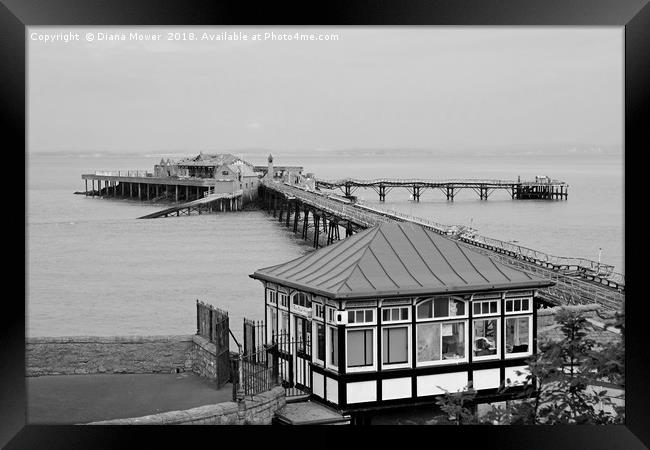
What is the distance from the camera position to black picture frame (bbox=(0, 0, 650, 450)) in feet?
30.1

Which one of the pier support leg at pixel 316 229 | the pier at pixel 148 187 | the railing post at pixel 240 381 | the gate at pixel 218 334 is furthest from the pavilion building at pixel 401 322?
the pier at pixel 148 187

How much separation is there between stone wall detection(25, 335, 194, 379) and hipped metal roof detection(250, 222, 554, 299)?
3.38 ft

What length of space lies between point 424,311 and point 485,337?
659 mm

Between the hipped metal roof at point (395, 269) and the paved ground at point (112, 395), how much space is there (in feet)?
3.92

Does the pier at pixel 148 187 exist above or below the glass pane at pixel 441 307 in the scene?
above

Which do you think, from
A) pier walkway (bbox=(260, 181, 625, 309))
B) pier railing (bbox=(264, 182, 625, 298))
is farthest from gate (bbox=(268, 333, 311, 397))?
pier railing (bbox=(264, 182, 625, 298))

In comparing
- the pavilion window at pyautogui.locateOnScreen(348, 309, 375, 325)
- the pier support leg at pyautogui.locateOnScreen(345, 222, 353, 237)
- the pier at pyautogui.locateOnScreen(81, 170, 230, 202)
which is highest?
the pier at pyautogui.locateOnScreen(81, 170, 230, 202)

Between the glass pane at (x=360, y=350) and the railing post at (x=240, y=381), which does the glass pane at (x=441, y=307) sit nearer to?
the glass pane at (x=360, y=350)

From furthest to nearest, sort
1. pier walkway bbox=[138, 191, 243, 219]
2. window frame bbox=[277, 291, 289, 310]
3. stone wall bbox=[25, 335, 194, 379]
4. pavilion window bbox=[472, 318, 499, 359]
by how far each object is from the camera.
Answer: pier walkway bbox=[138, 191, 243, 219] < stone wall bbox=[25, 335, 194, 379] < window frame bbox=[277, 291, 289, 310] < pavilion window bbox=[472, 318, 499, 359]

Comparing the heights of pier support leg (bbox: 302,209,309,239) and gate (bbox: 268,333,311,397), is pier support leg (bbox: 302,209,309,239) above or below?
above

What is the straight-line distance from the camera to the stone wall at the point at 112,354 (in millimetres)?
9914

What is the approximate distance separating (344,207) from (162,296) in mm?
3349

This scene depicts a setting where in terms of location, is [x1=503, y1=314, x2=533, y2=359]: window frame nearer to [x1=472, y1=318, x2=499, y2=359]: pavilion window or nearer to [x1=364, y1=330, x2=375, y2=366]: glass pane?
[x1=472, y1=318, x2=499, y2=359]: pavilion window
